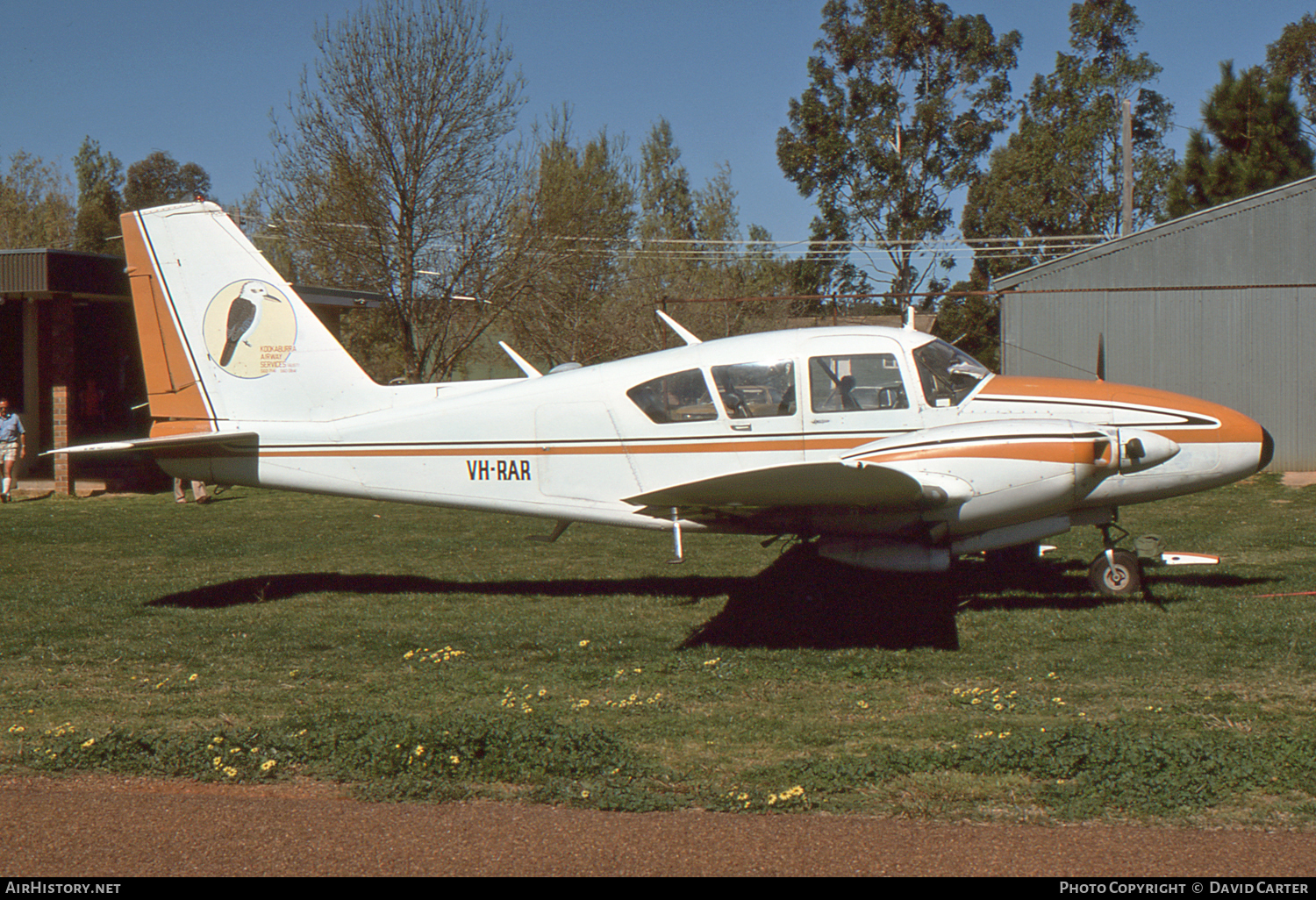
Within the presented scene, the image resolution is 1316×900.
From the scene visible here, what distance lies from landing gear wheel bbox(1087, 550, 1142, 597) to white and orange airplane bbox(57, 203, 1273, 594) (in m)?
0.02

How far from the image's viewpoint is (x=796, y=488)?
23.4 feet

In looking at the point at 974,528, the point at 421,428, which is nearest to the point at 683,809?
the point at 974,528

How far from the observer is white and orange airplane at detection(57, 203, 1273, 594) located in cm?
775

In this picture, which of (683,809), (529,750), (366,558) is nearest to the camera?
(683,809)

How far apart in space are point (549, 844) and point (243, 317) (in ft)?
21.9

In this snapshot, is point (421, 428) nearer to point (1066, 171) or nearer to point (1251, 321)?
point (1251, 321)

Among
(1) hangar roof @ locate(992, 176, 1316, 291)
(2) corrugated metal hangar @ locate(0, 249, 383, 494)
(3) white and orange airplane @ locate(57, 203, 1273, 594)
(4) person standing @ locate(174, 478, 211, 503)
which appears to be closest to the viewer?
(3) white and orange airplane @ locate(57, 203, 1273, 594)

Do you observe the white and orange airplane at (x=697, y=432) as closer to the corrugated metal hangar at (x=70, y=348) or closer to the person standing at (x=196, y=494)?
the person standing at (x=196, y=494)

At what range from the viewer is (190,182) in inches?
3127

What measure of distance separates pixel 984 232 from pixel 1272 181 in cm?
1130

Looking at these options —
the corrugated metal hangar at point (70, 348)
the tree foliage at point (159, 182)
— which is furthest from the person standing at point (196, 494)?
the tree foliage at point (159, 182)

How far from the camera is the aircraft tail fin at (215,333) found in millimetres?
9273

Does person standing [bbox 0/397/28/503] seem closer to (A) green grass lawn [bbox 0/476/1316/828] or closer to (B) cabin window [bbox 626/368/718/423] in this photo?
(A) green grass lawn [bbox 0/476/1316/828]

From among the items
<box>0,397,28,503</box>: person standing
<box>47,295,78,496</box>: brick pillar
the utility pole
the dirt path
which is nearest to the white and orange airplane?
the dirt path
